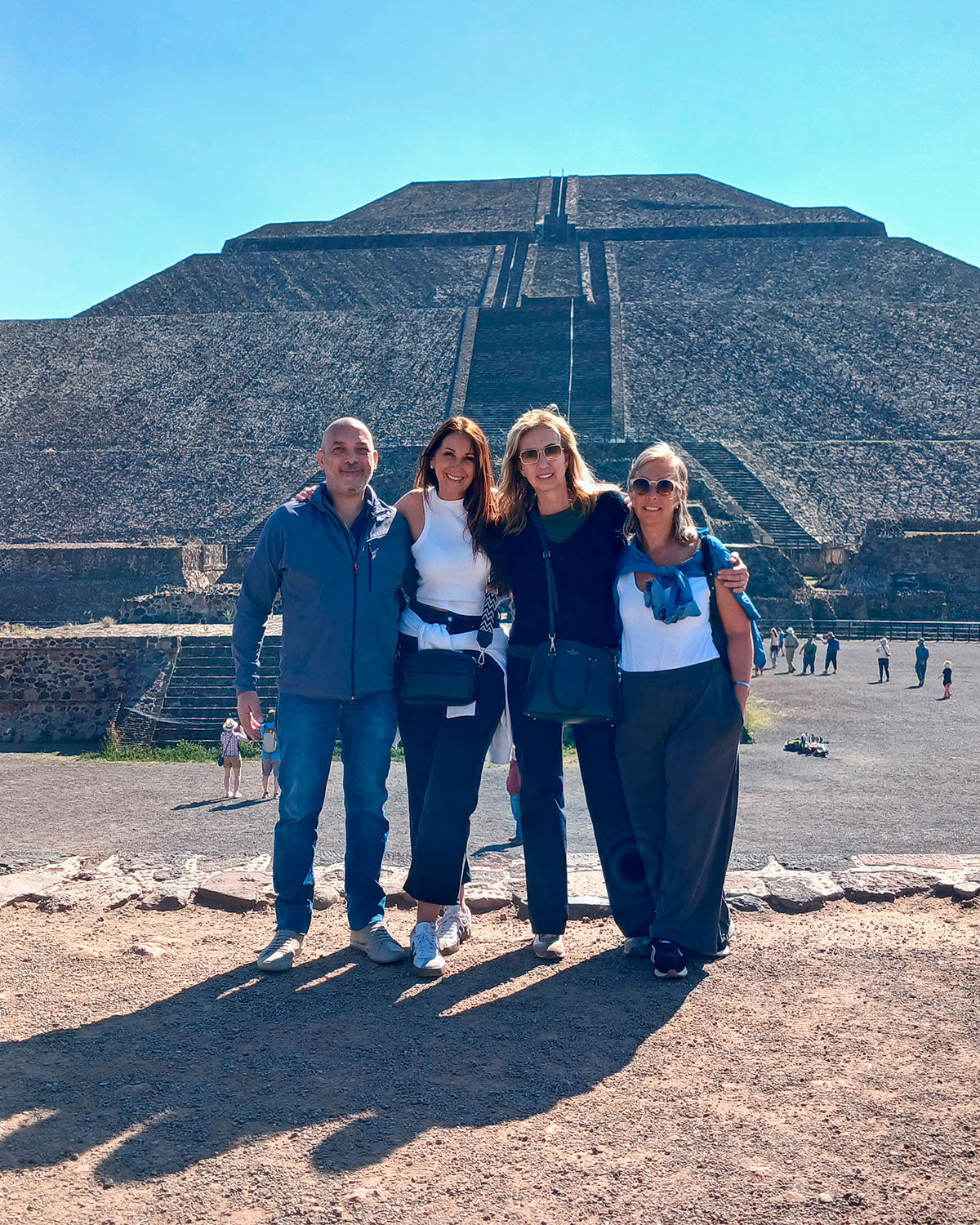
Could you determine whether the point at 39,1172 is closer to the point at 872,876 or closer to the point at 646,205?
the point at 872,876

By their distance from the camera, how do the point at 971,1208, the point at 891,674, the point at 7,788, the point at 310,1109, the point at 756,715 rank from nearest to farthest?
the point at 971,1208
the point at 310,1109
the point at 7,788
the point at 756,715
the point at 891,674

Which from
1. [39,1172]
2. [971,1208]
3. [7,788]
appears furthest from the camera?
[7,788]

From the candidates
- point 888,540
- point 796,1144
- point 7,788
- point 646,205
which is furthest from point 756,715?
point 646,205

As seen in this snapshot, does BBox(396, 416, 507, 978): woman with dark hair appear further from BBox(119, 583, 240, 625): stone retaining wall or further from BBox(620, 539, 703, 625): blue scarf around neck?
BBox(119, 583, 240, 625): stone retaining wall

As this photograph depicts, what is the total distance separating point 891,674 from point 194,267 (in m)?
49.2

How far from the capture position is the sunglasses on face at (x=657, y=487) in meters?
3.70

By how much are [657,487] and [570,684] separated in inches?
28.1

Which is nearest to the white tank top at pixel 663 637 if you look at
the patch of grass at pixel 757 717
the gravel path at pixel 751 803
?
the gravel path at pixel 751 803

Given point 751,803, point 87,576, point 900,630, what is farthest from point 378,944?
point 87,576

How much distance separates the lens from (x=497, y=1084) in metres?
2.85

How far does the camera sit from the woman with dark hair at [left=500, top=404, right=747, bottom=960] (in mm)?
3742

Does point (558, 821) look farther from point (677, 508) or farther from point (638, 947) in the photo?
point (677, 508)

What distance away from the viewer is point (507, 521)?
3816 mm

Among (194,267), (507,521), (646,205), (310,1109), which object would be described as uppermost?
(646,205)
